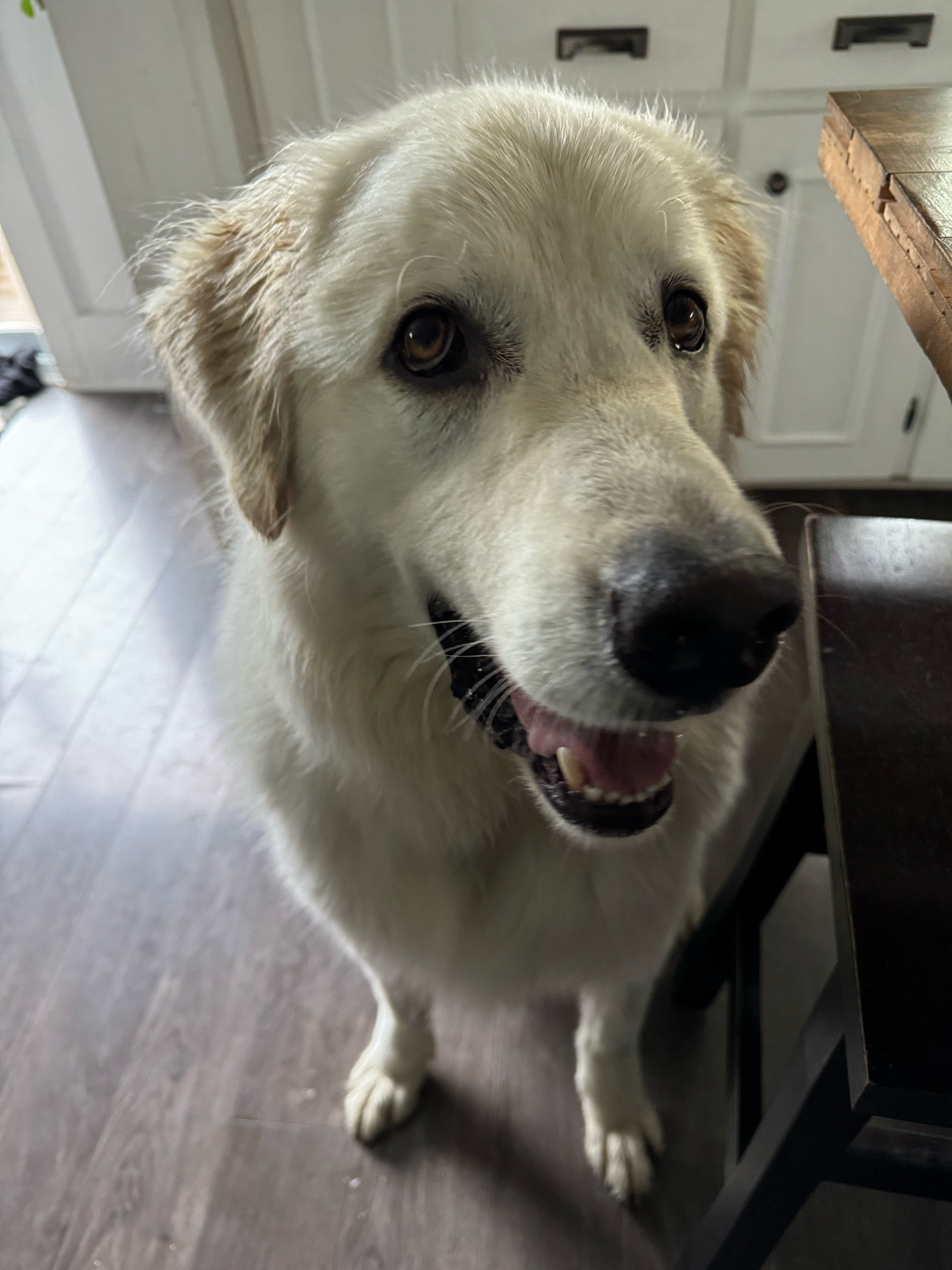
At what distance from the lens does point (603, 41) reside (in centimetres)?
199

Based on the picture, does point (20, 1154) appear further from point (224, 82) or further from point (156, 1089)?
point (224, 82)

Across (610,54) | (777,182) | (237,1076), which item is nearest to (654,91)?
(610,54)

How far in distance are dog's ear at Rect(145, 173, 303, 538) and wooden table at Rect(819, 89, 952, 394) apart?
0.59m

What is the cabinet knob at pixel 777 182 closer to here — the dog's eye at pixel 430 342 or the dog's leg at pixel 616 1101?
the dog's eye at pixel 430 342

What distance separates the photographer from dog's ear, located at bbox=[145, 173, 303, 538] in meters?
0.93

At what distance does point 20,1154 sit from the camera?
4.68 feet

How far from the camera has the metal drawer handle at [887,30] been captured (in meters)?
1.88

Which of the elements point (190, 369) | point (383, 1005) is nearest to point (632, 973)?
point (383, 1005)

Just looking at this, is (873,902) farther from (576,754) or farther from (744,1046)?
(744,1046)

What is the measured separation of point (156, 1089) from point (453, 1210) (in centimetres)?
54

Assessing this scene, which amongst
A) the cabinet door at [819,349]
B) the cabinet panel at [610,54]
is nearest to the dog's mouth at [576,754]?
the cabinet door at [819,349]

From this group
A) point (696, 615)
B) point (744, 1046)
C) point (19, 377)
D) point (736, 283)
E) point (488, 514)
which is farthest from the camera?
point (19, 377)

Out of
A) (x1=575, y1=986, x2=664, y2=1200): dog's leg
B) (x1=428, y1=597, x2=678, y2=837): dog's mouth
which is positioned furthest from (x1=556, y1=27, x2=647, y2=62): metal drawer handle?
(x1=575, y1=986, x2=664, y2=1200): dog's leg

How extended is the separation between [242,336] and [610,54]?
156 cm
